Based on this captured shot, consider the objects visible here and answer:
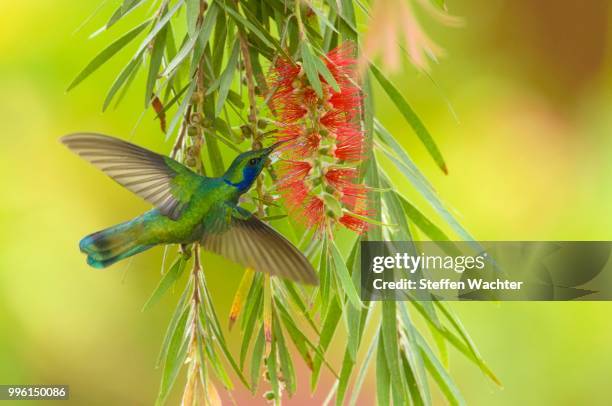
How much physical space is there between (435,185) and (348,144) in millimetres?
1347

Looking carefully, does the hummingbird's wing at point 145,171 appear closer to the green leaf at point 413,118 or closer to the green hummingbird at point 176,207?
the green hummingbird at point 176,207

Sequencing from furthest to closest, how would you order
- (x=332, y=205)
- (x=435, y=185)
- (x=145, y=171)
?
(x=435, y=185) → (x=145, y=171) → (x=332, y=205)


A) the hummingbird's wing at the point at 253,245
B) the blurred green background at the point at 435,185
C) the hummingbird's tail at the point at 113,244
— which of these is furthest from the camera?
the blurred green background at the point at 435,185

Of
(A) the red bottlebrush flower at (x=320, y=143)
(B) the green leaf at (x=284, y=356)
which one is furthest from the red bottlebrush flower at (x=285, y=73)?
Answer: (B) the green leaf at (x=284, y=356)

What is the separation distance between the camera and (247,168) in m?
0.54

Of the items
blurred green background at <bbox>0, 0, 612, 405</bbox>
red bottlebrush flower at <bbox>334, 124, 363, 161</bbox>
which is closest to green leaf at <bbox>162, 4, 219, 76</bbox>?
red bottlebrush flower at <bbox>334, 124, 363, 161</bbox>

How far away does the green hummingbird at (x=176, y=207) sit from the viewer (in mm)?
518

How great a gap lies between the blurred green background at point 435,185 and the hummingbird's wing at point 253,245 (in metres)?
1.17

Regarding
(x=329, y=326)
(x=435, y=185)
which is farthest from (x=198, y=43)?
(x=435, y=185)

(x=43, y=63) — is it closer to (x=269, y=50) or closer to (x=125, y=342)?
(x=125, y=342)

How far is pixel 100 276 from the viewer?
6.13 ft

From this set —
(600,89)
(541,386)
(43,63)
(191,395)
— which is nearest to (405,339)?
(191,395)

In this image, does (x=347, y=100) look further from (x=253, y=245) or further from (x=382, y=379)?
(x=382, y=379)

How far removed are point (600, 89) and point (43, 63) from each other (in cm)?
132
